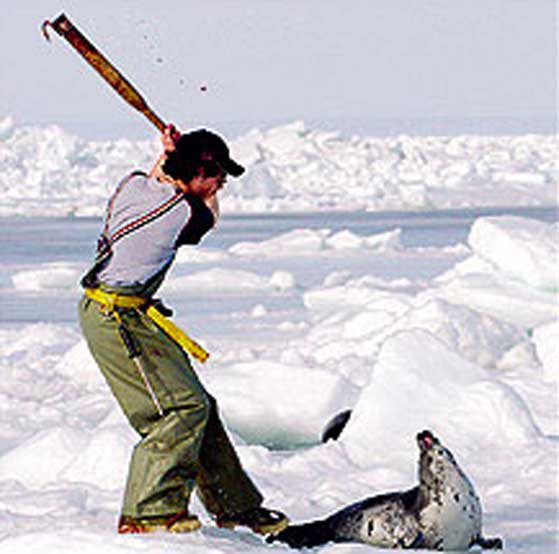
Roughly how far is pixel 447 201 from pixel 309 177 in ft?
18.5

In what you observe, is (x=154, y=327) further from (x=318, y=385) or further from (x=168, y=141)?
(x=318, y=385)

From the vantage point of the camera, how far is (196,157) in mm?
3609

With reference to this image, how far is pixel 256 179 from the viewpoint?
41.9 meters

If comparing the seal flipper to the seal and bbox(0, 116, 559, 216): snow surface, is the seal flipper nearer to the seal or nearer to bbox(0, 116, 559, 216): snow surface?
the seal

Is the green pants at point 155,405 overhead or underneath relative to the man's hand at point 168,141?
underneath

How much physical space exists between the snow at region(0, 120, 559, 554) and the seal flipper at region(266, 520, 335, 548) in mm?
481

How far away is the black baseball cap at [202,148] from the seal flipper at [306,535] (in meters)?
1.28

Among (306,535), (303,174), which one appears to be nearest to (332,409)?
(306,535)

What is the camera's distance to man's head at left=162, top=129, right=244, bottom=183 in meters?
3.60

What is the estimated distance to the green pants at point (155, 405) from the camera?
11.6ft

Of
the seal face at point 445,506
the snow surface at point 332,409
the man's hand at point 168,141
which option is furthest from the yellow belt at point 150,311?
the seal face at point 445,506

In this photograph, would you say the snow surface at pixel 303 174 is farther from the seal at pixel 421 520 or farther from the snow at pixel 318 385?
the seal at pixel 421 520

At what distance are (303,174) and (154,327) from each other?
44434mm

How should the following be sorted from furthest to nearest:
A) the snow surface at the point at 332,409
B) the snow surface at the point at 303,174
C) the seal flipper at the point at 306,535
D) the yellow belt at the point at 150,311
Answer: the snow surface at the point at 303,174 < the snow surface at the point at 332,409 < the seal flipper at the point at 306,535 < the yellow belt at the point at 150,311
